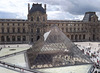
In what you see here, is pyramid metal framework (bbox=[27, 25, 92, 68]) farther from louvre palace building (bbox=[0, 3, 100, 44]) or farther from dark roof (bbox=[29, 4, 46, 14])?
dark roof (bbox=[29, 4, 46, 14])

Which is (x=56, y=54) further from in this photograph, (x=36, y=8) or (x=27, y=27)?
(x=36, y=8)

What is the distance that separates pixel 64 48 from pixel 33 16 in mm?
31278

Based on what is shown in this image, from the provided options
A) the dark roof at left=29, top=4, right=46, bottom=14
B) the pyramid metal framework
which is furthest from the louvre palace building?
the pyramid metal framework

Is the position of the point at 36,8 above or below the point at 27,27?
above

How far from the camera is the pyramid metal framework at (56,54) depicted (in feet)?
59.8

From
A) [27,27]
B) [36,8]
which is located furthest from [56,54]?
[36,8]

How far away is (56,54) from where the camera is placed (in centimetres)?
2017

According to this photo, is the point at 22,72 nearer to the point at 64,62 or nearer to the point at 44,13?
the point at 64,62

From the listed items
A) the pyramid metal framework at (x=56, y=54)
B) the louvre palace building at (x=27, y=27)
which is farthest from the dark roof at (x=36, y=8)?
the pyramid metal framework at (x=56, y=54)

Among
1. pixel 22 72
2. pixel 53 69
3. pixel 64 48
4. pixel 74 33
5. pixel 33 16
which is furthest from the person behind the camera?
pixel 74 33

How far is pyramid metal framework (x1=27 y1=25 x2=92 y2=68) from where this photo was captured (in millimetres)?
18219

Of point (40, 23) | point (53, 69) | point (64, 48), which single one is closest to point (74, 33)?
point (40, 23)

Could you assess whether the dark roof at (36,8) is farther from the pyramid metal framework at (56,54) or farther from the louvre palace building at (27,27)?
the pyramid metal framework at (56,54)

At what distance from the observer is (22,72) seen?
→ 16.4 m
